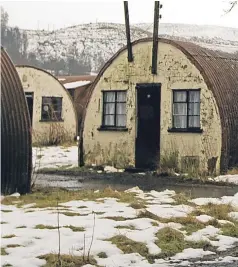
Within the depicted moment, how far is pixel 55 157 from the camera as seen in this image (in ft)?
70.4

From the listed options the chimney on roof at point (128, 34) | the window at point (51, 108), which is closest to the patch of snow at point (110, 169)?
the chimney on roof at point (128, 34)

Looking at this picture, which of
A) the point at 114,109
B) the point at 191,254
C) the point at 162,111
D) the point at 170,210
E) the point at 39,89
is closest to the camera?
the point at 191,254

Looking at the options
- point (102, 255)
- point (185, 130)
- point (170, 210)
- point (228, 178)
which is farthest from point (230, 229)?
point (185, 130)

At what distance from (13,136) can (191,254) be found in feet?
16.4

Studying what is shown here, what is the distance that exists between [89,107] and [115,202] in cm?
817

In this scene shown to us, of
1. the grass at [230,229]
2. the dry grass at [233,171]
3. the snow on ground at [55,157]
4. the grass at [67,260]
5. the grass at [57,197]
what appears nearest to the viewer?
the grass at [67,260]

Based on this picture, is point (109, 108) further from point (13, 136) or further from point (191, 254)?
point (191, 254)

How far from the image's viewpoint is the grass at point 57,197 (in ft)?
34.4

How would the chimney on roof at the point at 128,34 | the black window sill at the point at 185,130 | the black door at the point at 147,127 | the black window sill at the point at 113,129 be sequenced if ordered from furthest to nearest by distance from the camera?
the black window sill at the point at 113,129 → the black door at the point at 147,127 → the chimney on roof at the point at 128,34 → the black window sill at the point at 185,130

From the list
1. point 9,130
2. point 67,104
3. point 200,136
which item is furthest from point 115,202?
point 67,104

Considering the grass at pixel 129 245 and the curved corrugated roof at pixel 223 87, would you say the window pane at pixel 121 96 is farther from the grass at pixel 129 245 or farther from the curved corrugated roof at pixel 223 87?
the grass at pixel 129 245

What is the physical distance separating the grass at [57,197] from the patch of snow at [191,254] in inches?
129

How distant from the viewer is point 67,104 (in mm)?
28797

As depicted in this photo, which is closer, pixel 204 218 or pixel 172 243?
pixel 172 243
